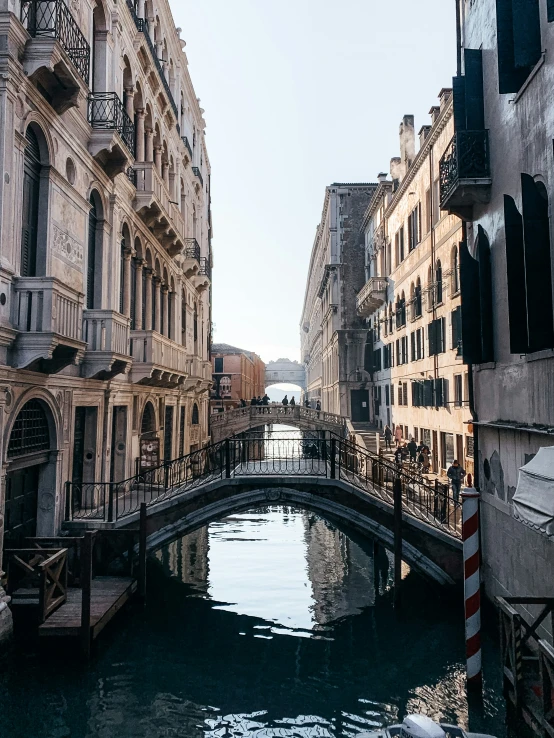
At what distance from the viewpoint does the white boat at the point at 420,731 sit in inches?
220

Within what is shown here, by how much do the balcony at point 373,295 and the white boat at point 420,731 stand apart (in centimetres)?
2900

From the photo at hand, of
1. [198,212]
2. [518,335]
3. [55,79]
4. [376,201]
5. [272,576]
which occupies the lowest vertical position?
[272,576]

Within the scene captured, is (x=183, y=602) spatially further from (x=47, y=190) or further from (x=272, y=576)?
(x=47, y=190)

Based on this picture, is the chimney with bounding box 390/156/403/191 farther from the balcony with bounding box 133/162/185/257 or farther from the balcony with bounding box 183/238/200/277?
the balcony with bounding box 133/162/185/257

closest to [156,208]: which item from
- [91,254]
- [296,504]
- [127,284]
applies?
[127,284]

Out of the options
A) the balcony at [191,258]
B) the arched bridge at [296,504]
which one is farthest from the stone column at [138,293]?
the balcony at [191,258]

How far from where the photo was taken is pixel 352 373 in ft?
128

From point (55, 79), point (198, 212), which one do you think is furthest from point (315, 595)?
point (198, 212)

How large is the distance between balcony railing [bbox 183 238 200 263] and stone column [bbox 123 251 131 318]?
309 inches

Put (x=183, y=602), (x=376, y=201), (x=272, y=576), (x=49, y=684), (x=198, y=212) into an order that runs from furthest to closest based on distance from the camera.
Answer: (x=376, y=201) → (x=198, y=212) → (x=272, y=576) → (x=183, y=602) → (x=49, y=684)

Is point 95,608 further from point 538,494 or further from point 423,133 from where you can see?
point 423,133

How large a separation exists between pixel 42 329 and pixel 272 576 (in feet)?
29.6

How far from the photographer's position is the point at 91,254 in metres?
14.3

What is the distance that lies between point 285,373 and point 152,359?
399ft
